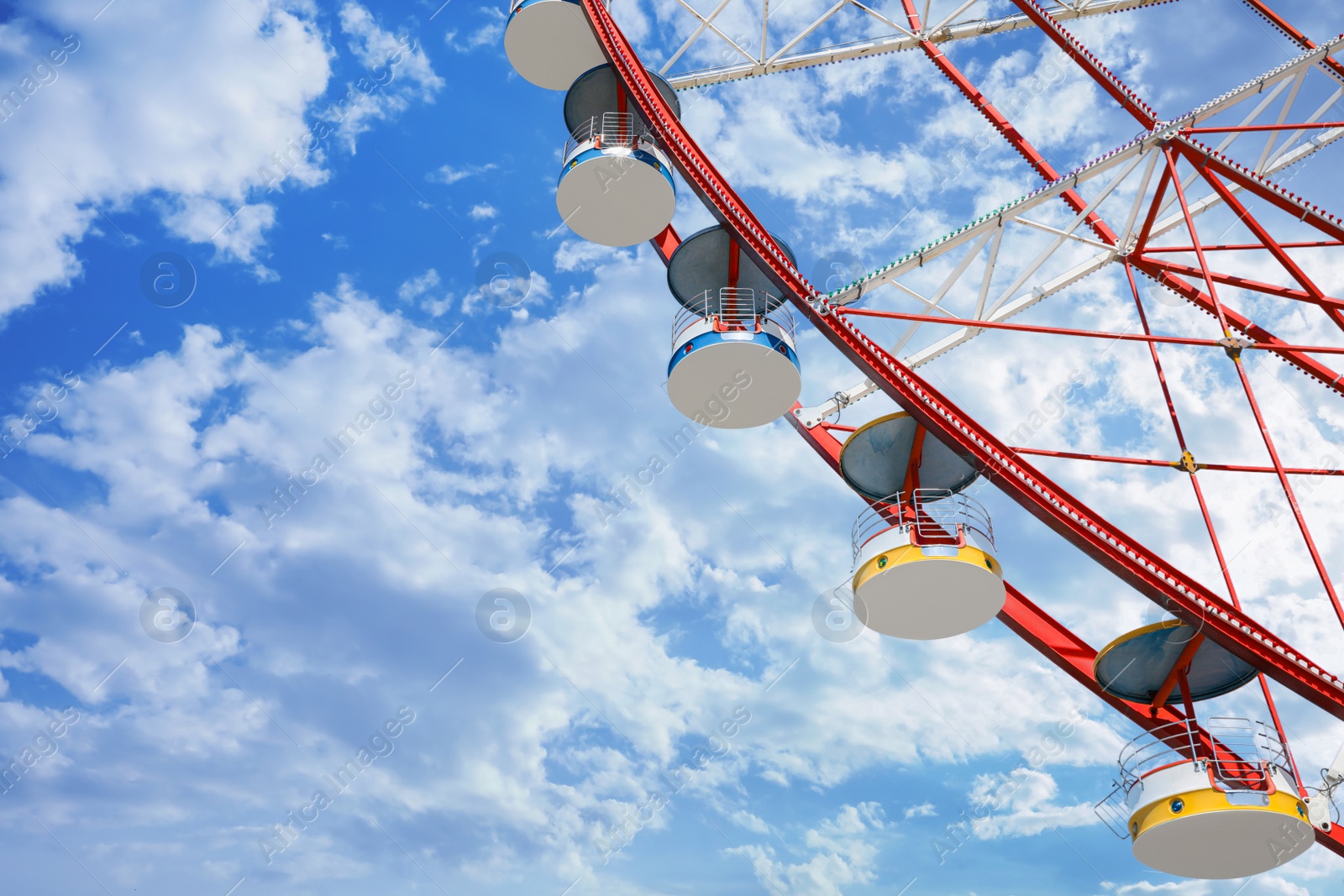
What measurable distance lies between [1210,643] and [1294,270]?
5484 millimetres

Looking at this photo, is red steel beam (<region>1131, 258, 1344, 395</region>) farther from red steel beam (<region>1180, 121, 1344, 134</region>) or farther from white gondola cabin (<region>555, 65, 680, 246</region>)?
white gondola cabin (<region>555, 65, 680, 246</region>)

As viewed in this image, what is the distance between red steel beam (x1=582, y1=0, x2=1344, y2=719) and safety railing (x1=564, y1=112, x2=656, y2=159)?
1.19 m

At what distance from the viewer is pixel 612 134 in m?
19.4

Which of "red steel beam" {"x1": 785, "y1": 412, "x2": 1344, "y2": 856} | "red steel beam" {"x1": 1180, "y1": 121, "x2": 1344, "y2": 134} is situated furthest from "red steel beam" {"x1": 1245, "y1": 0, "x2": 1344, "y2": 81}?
"red steel beam" {"x1": 785, "y1": 412, "x2": 1344, "y2": 856}

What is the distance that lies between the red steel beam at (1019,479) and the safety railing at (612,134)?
3.89 ft

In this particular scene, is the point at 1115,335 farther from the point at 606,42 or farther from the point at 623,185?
the point at 606,42

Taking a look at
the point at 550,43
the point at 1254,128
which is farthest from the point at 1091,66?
the point at 550,43

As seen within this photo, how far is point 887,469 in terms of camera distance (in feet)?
55.4

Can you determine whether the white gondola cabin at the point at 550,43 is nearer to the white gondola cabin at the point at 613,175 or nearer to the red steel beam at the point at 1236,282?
the white gondola cabin at the point at 613,175

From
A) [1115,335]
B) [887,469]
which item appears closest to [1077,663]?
[887,469]

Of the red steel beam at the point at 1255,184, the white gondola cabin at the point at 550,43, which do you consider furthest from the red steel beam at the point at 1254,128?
the white gondola cabin at the point at 550,43

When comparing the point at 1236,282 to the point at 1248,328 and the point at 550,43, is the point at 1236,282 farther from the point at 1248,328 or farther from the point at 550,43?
the point at 550,43

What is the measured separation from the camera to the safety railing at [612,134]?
58.4ft

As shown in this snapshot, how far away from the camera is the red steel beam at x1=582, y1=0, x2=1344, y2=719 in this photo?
13.2 metres
